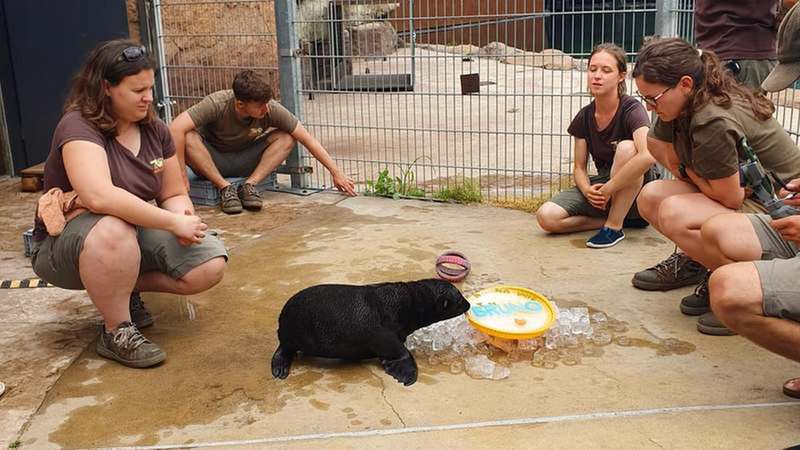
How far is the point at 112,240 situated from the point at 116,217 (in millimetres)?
93

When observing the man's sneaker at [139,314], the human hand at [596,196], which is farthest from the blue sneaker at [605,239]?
the man's sneaker at [139,314]

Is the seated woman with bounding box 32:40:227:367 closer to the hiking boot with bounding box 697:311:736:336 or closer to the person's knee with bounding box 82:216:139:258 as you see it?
the person's knee with bounding box 82:216:139:258

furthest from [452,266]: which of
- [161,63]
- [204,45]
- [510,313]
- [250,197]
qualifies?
[204,45]

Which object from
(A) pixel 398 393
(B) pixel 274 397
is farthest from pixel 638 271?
(B) pixel 274 397

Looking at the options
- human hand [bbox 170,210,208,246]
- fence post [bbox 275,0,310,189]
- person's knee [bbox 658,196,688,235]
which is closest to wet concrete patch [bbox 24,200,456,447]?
human hand [bbox 170,210,208,246]

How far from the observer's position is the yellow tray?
2898mm

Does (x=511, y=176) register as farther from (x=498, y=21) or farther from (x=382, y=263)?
(x=382, y=263)

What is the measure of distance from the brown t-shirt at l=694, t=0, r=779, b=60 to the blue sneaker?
3.45 ft

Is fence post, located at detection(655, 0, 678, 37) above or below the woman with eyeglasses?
above

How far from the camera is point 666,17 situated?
15.3 feet

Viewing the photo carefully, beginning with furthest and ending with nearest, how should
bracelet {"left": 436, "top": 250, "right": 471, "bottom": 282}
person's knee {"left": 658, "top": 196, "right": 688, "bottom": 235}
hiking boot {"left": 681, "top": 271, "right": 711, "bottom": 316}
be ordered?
bracelet {"left": 436, "top": 250, "right": 471, "bottom": 282} < hiking boot {"left": 681, "top": 271, "right": 711, "bottom": 316} < person's knee {"left": 658, "top": 196, "right": 688, "bottom": 235}

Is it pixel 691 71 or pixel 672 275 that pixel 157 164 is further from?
pixel 672 275

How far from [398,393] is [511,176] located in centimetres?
363

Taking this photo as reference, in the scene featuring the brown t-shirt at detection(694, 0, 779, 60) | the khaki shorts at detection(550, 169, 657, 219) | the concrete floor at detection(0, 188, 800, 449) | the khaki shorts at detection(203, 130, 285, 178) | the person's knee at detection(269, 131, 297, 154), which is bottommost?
the concrete floor at detection(0, 188, 800, 449)
